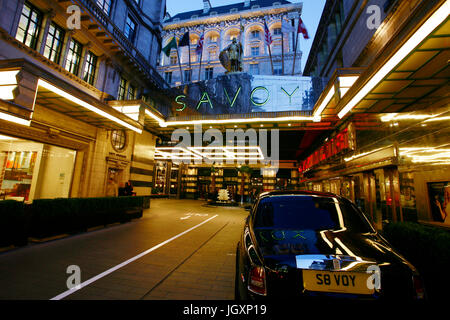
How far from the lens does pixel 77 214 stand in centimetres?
723

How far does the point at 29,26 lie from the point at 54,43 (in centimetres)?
119

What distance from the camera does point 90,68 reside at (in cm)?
1220

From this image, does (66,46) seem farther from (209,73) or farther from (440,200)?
(209,73)

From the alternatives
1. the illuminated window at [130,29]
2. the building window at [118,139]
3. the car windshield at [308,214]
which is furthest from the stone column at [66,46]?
the car windshield at [308,214]

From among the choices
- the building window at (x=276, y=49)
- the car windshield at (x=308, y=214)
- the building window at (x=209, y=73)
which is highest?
the building window at (x=276, y=49)

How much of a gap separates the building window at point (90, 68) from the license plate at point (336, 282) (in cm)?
1452

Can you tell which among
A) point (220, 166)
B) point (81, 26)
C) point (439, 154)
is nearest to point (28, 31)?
point (81, 26)

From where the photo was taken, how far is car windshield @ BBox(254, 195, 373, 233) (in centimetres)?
292

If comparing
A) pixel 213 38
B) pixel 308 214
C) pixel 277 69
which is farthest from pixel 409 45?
pixel 213 38

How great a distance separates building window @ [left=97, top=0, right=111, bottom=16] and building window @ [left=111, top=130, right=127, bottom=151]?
7.71 metres

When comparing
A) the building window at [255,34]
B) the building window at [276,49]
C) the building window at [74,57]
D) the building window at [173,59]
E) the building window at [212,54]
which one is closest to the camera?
the building window at [74,57]

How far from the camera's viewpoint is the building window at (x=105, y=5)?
41.3 feet

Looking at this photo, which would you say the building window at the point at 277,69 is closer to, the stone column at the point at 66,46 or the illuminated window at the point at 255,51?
the illuminated window at the point at 255,51

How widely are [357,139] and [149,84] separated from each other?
622 inches
